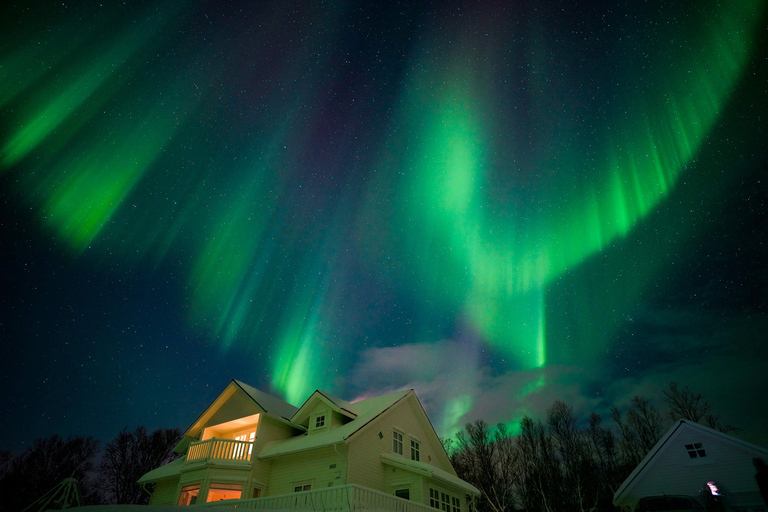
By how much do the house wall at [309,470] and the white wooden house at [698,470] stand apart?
59.2 ft

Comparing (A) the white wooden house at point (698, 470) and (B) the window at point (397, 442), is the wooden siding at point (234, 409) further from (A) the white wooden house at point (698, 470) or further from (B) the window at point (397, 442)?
(A) the white wooden house at point (698, 470)

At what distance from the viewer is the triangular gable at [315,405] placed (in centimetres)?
2486

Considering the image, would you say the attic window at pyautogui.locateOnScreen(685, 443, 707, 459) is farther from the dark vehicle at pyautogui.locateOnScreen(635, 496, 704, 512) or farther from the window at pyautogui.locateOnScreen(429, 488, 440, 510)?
the window at pyautogui.locateOnScreen(429, 488, 440, 510)

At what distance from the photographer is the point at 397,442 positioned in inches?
995

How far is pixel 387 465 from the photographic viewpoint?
23125 mm

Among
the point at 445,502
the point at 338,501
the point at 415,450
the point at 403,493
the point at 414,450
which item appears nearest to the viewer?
the point at 338,501

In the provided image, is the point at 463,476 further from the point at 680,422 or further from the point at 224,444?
the point at 224,444

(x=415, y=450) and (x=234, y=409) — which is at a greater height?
(x=234, y=409)

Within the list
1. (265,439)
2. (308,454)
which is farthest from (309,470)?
(265,439)

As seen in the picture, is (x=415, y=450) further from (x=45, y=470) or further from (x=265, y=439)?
(x=45, y=470)

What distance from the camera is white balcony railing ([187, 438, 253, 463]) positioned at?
23.5m

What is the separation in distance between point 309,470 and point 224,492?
7.59 metres

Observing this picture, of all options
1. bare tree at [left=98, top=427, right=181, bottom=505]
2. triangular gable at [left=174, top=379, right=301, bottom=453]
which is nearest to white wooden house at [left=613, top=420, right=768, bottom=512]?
triangular gable at [left=174, top=379, right=301, bottom=453]

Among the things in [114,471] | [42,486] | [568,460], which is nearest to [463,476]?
[568,460]
